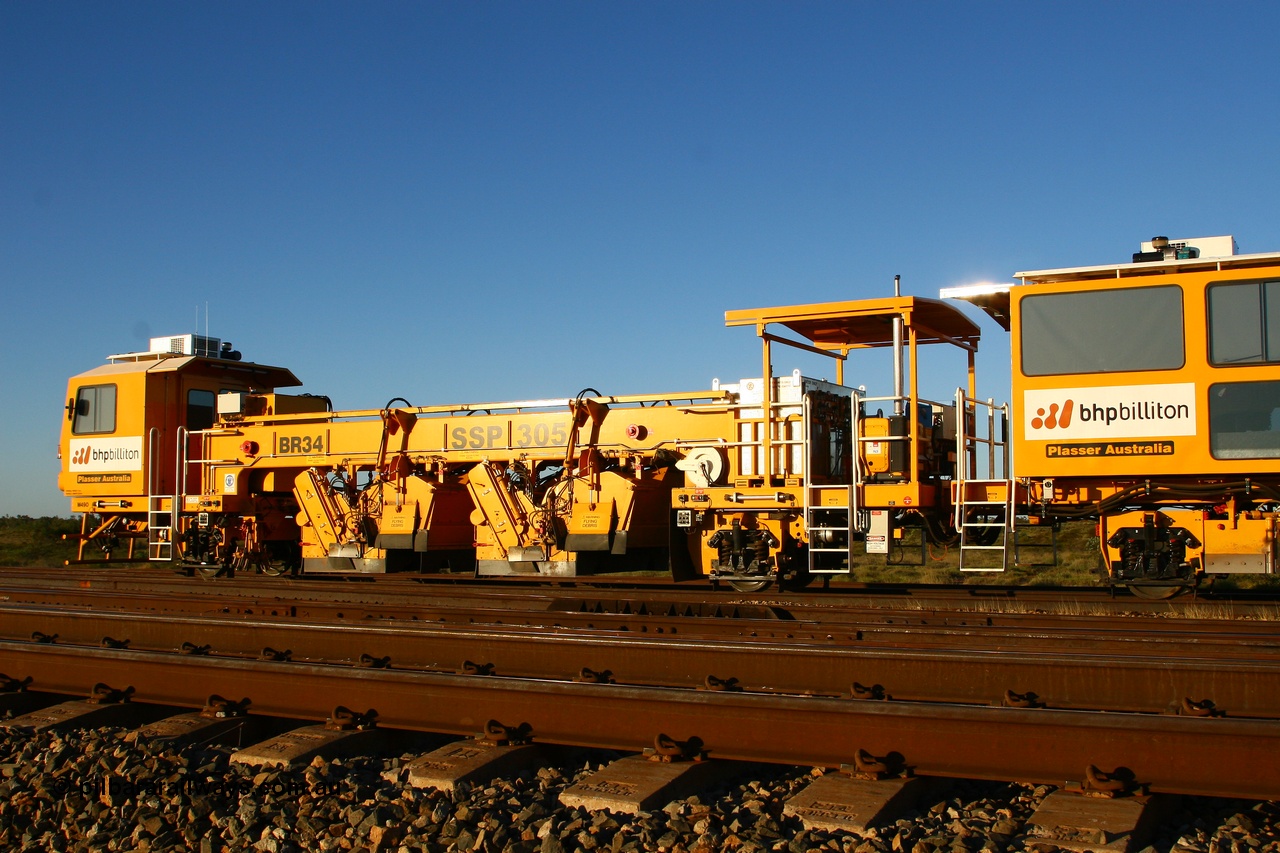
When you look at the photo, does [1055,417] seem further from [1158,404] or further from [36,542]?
[36,542]

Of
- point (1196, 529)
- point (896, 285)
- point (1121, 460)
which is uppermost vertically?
point (896, 285)

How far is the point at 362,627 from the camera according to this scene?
7.80m

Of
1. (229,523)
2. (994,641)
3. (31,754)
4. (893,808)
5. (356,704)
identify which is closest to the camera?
(893,808)

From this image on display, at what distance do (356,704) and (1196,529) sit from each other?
25.4ft

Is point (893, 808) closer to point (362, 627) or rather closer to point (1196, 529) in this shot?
point (362, 627)

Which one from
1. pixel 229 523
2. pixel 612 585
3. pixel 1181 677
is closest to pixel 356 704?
pixel 1181 677

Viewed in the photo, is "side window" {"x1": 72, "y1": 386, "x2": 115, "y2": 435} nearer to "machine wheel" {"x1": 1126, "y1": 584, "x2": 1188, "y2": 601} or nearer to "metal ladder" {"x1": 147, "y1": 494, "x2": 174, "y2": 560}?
"metal ladder" {"x1": 147, "y1": 494, "x2": 174, "y2": 560}

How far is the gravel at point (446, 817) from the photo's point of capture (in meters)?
4.21

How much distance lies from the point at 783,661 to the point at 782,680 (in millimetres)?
111

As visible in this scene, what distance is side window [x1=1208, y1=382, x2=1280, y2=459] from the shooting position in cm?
969

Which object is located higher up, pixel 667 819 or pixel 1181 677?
pixel 1181 677

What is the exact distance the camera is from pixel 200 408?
733 inches

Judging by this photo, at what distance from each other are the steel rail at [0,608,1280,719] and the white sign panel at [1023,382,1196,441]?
3.74 metres

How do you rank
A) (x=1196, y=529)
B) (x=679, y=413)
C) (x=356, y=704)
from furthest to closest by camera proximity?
1. (x=679, y=413)
2. (x=1196, y=529)
3. (x=356, y=704)
